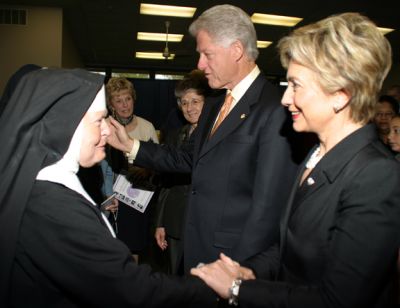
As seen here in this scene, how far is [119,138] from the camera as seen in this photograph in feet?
8.14

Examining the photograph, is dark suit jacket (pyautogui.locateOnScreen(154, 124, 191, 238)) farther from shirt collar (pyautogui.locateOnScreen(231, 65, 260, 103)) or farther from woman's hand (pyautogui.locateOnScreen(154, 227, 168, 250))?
shirt collar (pyautogui.locateOnScreen(231, 65, 260, 103))

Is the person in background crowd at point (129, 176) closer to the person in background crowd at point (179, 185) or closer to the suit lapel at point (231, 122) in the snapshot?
the person in background crowd at point (179, 185)

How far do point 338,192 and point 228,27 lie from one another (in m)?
1.19

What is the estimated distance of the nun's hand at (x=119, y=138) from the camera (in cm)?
246

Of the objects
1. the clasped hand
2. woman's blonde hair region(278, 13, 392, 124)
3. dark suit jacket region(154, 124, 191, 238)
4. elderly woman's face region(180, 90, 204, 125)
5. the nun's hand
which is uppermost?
woman's blonde hair region(278, 13, 392, 124)

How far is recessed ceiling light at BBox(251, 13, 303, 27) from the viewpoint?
333 inches

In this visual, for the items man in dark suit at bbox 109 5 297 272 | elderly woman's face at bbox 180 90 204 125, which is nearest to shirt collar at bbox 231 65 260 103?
A: man in dark suit at bbox 109 5 297 272

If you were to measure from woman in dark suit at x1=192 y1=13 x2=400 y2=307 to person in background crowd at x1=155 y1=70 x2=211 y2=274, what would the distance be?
5.28 feet

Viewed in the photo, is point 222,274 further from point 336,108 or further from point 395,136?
point 395,136

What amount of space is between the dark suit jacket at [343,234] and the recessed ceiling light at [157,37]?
9309 mm

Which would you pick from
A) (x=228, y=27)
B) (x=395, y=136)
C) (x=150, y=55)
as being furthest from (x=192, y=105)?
(x=150, y=55)

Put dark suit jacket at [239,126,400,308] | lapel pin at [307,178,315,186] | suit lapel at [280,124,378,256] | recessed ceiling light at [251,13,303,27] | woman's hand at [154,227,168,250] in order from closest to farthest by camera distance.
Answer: dark suit jacket at [239,126,400,308]
suit lapel at [280,124,378,256]
lapel pin at [307,178,315,186]
woman's hand at [154,227,168,250]
recessed ceiling light at [251,13,303,27]

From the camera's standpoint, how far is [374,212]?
1081mm

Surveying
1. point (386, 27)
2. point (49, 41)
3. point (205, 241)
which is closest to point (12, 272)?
point (205, 241)
